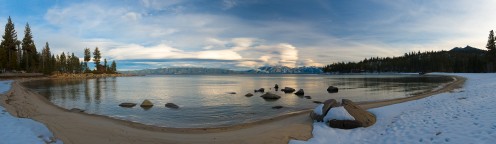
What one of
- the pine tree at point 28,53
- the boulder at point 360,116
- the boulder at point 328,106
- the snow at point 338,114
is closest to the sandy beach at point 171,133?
the boulder at point 328,106

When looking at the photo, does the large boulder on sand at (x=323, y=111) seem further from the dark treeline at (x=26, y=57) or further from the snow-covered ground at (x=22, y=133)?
the dark treeline at (x=26, y=57)

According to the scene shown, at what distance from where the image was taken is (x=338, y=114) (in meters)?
18.2

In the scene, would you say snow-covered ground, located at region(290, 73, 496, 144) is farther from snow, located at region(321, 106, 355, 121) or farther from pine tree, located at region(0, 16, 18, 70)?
pine tree, located at region(0, 16, 18, 70)

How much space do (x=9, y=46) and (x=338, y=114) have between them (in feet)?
387

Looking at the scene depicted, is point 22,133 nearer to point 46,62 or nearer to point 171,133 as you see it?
point 171,133

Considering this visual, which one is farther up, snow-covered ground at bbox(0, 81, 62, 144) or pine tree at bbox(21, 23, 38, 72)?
pine tree at bbox(21, 23, 38, 72)

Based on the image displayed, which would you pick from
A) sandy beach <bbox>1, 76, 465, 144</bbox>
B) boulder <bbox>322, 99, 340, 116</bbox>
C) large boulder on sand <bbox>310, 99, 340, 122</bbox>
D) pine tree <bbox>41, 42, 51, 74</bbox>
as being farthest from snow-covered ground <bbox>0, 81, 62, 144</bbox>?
pine tree <bbox>41, 42, 51, 74</bbox>

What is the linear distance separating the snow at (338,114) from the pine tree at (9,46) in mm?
109825

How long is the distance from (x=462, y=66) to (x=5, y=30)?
235m

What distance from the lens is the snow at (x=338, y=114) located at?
17.8 m

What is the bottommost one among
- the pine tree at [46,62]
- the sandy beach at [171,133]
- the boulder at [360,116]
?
the sandy beach at [171,133]

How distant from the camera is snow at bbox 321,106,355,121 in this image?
17.8 metres

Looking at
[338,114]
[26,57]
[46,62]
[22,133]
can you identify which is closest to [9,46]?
[26,57]

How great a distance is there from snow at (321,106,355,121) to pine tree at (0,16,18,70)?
110 metres
